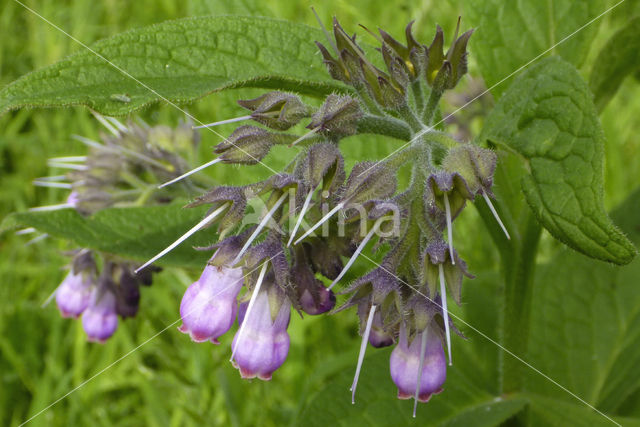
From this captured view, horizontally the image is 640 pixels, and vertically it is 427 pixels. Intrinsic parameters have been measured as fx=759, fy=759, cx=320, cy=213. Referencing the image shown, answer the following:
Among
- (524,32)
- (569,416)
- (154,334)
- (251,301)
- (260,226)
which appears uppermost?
(524,32)

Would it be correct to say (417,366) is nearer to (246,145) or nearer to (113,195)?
(246,145)

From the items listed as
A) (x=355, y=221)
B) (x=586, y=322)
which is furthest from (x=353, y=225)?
(x=586, y=322)

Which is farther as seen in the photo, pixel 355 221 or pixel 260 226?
pixel 355 221

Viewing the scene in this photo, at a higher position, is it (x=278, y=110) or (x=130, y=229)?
(x=278, y=110)

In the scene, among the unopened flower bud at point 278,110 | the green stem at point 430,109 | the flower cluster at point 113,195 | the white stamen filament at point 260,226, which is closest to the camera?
the white stamen filament at point 260,226

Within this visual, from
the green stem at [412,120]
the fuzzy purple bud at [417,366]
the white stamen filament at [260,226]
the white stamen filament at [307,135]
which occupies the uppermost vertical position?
the green stem at [412,120]

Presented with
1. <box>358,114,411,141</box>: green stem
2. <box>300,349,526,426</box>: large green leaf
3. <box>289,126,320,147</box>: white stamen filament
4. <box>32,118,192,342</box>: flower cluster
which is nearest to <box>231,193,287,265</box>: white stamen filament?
<box>289,126,320,147</box>: white stamen filament

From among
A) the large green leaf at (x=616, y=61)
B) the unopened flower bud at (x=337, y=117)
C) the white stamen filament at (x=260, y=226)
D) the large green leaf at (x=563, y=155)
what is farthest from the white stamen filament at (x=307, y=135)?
the large green leaf at (x=616, y=61)

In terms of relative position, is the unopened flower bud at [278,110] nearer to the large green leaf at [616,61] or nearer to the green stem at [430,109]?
the green stem at [430,109]

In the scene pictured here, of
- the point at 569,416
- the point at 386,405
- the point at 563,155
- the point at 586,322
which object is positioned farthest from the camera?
the point at 586,322
